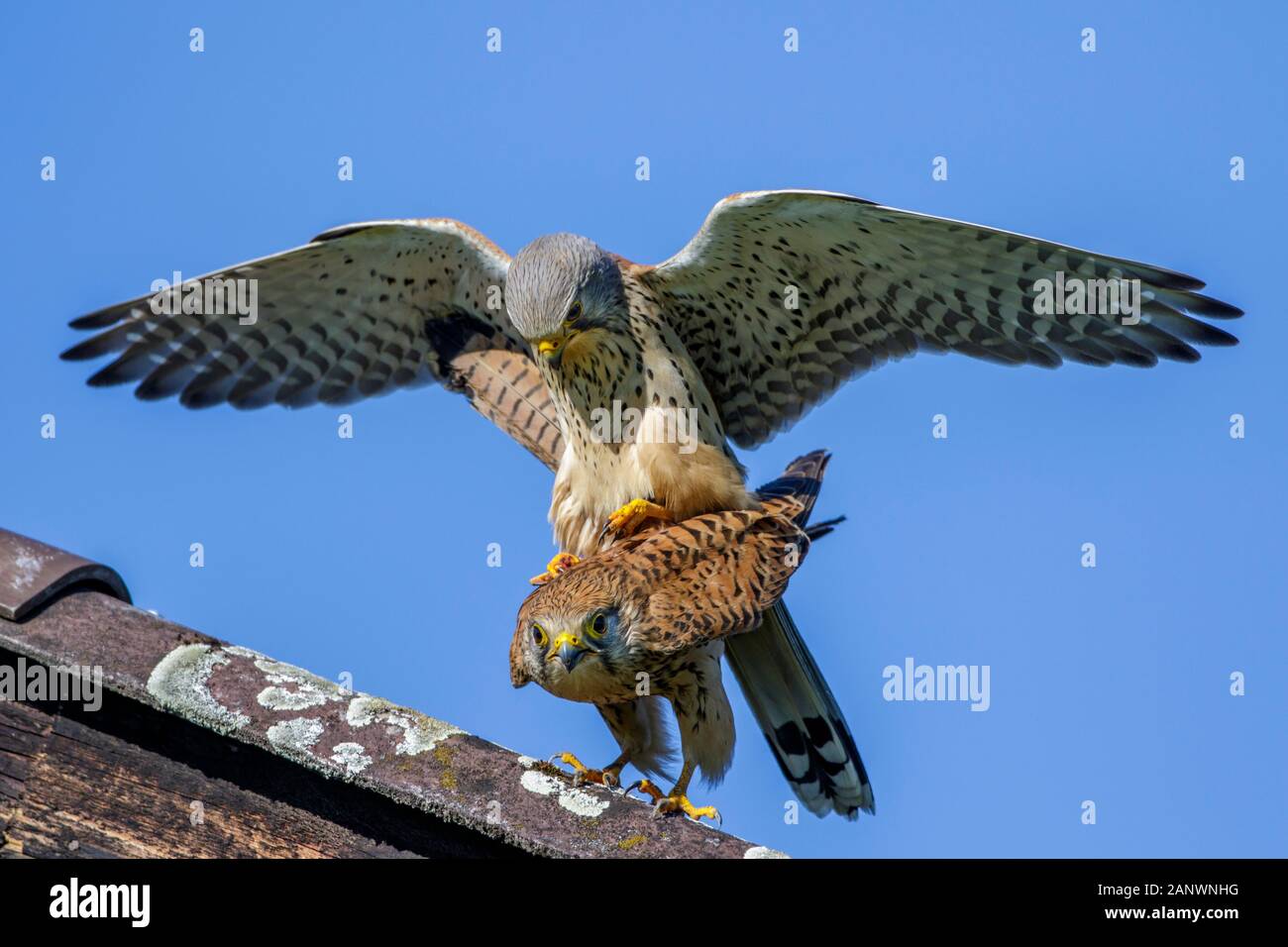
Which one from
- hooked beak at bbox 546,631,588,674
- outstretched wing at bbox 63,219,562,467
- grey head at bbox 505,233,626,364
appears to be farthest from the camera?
outstretched wing at bbox 63,219,562,467

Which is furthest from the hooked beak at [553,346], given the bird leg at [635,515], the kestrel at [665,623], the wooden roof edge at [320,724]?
the wooden roof edge at [320,724]

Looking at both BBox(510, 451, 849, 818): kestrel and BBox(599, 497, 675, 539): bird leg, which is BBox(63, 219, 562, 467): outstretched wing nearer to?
BBox(599, 497, 675, 539): bird leg

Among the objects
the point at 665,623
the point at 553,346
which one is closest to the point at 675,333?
the point at 553,346

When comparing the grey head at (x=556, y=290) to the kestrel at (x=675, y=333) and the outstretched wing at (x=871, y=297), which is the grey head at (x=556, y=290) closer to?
the kestrel at (x=675, y=333)

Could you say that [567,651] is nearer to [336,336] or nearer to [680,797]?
[680,797]

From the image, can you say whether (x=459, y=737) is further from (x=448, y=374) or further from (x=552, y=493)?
(x=448, y=374)

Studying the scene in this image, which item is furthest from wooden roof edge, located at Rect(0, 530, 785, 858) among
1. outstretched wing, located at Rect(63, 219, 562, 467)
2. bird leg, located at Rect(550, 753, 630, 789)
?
outstretched wing, located at Rect(63, 219, 562, 467)
